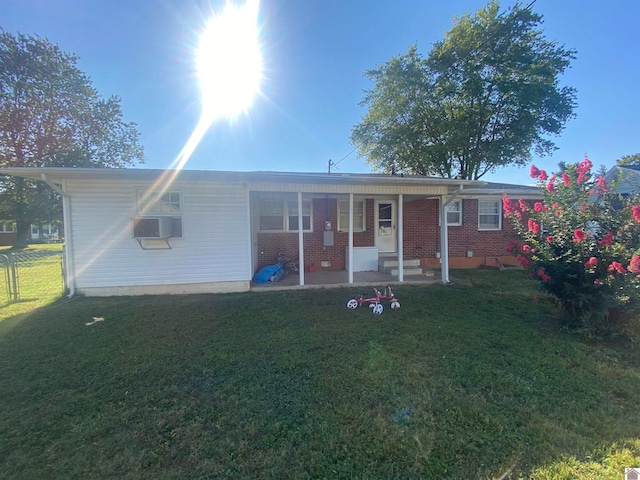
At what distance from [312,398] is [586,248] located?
424 centimetres

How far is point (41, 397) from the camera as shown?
277cm

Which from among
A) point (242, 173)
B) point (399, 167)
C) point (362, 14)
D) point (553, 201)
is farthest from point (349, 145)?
point (553, 201)

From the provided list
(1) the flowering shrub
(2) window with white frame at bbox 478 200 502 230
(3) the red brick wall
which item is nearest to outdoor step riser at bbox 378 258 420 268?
(3) the red brick wall

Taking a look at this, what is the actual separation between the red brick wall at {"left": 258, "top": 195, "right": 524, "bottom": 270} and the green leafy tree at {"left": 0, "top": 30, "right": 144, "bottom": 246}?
65.5ft

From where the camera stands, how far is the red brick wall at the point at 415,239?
29.3ft

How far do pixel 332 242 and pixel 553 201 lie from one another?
5.71 metres

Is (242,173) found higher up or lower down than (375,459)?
higher up

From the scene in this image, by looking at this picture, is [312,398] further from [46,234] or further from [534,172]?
[46,234]

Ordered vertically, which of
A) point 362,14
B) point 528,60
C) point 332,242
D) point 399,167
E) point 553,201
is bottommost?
point 332,242

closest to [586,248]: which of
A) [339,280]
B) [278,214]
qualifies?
[339,280]

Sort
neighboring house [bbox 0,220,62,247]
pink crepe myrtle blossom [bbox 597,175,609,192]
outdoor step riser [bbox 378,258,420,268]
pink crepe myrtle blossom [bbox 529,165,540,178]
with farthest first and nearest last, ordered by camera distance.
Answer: neighboring house [bbox 0,220,62,247] → outdoor step riser [bbox 378,258,420,268] → pink crepe myrtle blossom [bbox 529,165,540,178] → pink crepe myrtle blossom [bbox 597,175,609,192]

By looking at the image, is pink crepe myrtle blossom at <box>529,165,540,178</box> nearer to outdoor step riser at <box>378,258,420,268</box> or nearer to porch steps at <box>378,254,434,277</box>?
porch steps at <box>378,254,434,277</box>

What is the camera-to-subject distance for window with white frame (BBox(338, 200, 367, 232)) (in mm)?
9312

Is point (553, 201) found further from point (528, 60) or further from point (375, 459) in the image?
point (528, 60)
